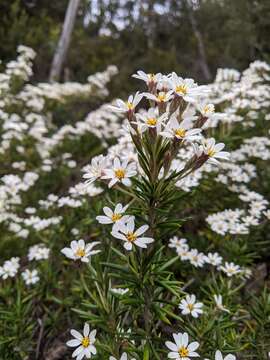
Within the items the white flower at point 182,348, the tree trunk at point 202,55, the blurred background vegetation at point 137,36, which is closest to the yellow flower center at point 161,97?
the white flower at point 182,348

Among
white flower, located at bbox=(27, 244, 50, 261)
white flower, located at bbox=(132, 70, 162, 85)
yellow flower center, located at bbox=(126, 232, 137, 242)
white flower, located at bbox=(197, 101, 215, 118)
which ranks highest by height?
white flower, located at bbox=(132, 70, 162, 85)

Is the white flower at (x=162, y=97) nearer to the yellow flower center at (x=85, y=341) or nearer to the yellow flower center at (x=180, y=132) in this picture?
the yellow flower center at (x=180, y=132)

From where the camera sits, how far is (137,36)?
12.9 metres

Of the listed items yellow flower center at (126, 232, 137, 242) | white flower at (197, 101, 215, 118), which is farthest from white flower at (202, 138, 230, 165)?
yellow flower center at (126, 232, 137, 242)

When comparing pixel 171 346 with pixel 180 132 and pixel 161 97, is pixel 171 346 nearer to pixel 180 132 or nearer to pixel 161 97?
pixel 180 132

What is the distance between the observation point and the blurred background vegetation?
9344mm

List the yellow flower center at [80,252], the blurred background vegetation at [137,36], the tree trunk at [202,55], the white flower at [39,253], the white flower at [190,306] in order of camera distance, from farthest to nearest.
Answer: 1. the tree trunk at [202,55]
2. the blurred background vegetation at [137,36]
3. the white flower at [39,253]
4. the white flower at [190,306]
5. the yellow flower center at [80,252]

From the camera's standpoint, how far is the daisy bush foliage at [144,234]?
1604 mm

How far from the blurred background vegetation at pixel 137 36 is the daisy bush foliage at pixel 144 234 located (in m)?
4.59

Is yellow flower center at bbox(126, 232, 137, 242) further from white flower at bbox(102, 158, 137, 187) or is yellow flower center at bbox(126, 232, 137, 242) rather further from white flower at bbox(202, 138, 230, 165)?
white flower at bbox(202, 138, 230, 165)

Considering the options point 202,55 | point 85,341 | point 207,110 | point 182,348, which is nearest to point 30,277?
point 85,341

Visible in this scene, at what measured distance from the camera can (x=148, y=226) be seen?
63.4 inches

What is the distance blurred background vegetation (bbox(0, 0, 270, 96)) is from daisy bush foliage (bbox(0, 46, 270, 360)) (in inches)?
181

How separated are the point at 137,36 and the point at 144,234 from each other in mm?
12262
